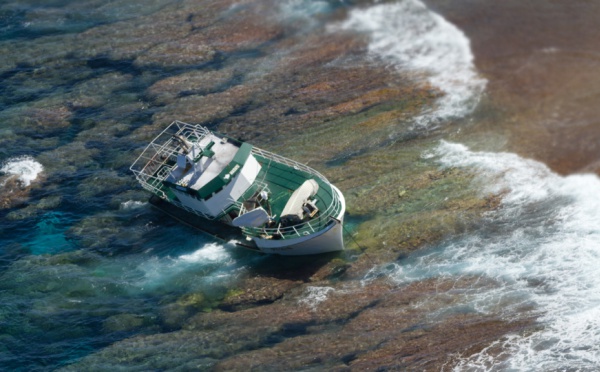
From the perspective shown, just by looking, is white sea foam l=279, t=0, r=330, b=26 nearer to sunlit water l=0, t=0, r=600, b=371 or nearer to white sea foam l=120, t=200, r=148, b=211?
sunlit water l=0, t=0, r=600, b=371

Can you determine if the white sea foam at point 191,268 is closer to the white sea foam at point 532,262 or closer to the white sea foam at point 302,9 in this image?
the white sea foam at point 532,262

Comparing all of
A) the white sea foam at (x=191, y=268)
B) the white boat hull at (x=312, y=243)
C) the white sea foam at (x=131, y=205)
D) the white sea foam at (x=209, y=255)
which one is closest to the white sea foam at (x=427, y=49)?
the white boat hull at (x=312, y=243)

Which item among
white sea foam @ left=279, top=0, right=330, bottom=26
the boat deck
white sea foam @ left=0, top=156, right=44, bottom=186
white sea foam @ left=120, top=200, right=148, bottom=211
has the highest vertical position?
white sea foam @ left=279, top=0, right=330, bottom=26

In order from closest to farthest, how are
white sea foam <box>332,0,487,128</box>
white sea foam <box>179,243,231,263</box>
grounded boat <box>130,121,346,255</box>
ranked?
grounded boat <box>130,121,346,255</box> → white sea foam <box>179,243,231,263</box> → white sea foam <box>332,0,487,128</box>

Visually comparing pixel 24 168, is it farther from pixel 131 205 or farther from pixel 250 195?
pixel 250 195

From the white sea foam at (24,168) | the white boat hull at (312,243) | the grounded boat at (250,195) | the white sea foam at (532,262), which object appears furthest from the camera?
the white sea foam at (24,168)

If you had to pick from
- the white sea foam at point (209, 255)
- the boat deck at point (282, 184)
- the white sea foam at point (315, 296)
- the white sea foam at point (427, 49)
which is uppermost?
the white sea foam at point (427, 49)

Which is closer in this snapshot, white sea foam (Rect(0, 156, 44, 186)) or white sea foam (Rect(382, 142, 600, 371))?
white sea foam (Rect(382, 142, 600, 371))

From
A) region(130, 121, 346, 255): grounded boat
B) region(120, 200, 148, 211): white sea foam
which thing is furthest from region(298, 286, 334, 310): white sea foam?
region(120, 200, 148, 211): white sea foam

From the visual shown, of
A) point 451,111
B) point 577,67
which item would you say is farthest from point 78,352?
point 577,67
